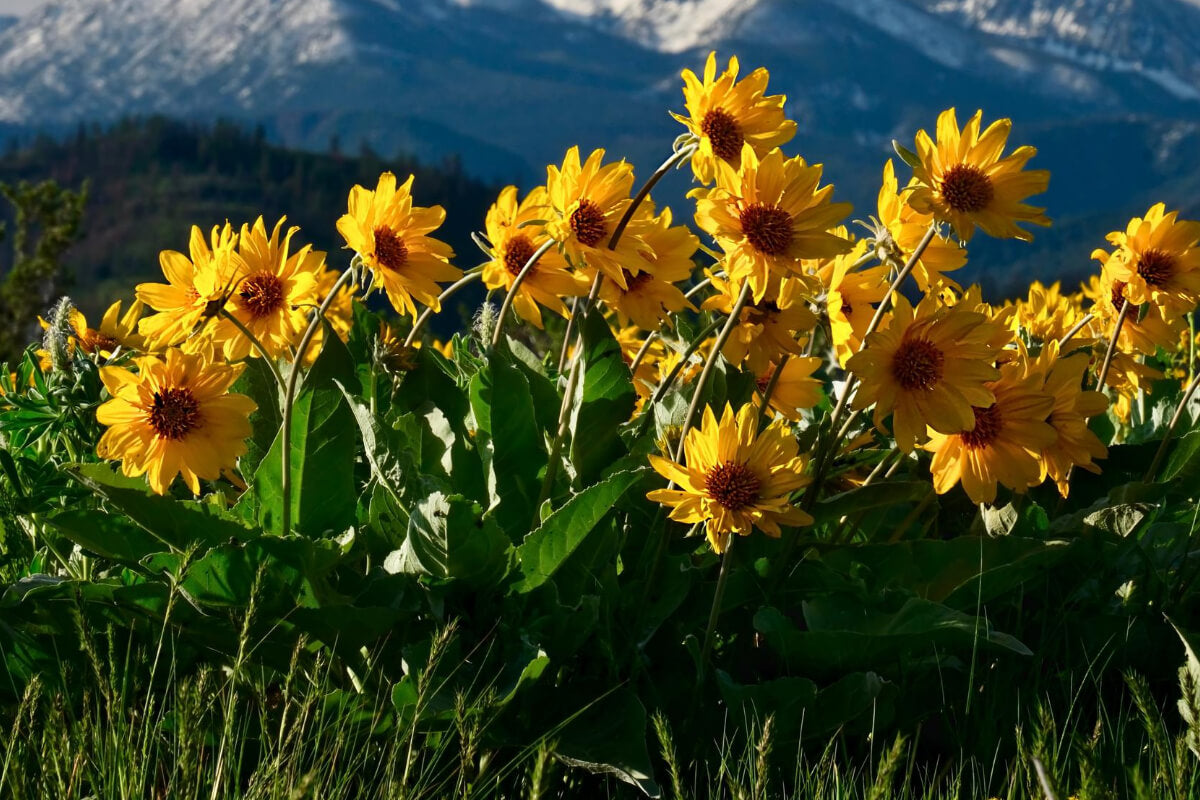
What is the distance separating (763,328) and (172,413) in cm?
92

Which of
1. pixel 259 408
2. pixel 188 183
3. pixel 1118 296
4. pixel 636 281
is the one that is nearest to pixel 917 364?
pixel 636 281

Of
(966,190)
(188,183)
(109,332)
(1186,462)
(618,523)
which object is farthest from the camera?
(188,183)

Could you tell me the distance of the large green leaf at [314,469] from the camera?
6.49 ft

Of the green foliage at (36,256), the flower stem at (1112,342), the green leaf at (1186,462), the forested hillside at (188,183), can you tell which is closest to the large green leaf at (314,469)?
the flower stem at (1112,342)

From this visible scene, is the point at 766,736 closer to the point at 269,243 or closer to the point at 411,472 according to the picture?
the point at 411,472

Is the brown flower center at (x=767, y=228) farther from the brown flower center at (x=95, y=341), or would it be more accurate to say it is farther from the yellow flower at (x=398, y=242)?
the brown flower center at (x=95, y=341)

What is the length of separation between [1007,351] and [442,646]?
40.2 inches

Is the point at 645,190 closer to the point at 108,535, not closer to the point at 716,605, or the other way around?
the point at 716,605

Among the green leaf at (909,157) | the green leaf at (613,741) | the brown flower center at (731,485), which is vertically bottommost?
the green leaf at (613,741)

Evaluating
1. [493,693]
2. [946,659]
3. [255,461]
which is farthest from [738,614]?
[255,461]

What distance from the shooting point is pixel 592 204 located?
6.18 feet

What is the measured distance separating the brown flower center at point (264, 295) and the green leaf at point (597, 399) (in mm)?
512

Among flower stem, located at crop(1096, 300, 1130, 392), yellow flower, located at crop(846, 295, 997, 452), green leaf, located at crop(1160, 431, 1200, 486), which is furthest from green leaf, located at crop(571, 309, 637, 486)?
green leaf, located at crop(1160, 431, 1200, 486)

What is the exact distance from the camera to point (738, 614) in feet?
6.76
